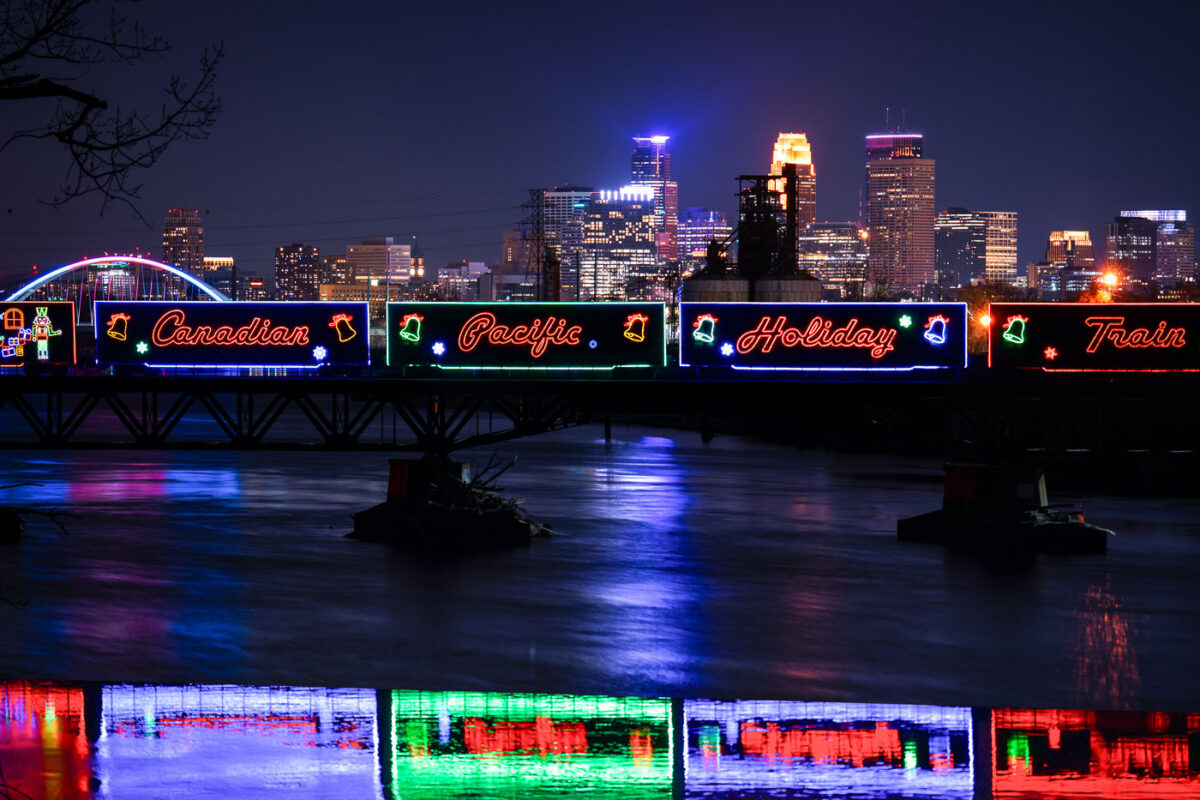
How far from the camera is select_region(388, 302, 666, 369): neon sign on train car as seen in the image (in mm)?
54781

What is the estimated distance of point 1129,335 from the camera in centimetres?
5547

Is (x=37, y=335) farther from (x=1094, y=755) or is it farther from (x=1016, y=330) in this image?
(x=1094, y=755)

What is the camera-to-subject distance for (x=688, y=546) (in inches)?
2598

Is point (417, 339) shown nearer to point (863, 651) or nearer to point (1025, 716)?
point (863, 651)

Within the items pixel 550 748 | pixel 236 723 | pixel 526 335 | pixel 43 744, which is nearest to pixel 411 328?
pixel 526 335

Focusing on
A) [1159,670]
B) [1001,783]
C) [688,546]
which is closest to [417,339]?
[688,546]

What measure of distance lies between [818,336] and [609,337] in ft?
26.6

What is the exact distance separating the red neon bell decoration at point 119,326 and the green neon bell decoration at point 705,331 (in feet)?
72.5

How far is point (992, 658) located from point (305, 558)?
3088cm

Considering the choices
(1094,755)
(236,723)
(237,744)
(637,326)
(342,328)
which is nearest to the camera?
(1094,755)

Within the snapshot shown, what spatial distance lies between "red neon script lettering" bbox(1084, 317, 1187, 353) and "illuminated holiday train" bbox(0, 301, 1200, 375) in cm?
4

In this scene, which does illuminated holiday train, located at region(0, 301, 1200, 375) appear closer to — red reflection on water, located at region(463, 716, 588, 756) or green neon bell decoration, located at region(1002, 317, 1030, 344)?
green neon bell decoration, located at region(1002, 317, 1030, 344)

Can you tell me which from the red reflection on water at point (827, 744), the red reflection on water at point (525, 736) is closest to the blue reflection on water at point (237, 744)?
the red reflection on water at point (525, 736)

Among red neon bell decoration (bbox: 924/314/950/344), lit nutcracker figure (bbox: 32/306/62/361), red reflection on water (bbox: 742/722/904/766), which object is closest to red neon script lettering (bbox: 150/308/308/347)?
lit nutcracker figure (bbox: 32/306/62/361)
